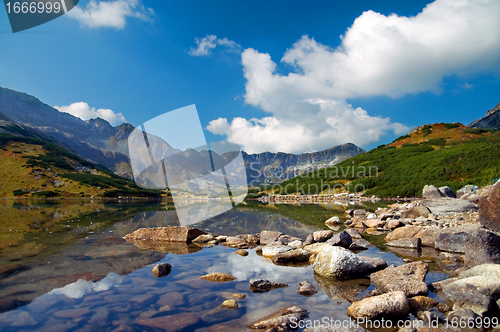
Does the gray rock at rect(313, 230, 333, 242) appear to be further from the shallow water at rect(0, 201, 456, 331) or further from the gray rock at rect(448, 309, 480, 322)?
the gray rock at rect(448, 309, 480, 322)

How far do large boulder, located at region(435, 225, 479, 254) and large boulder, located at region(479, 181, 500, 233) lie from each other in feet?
1.47

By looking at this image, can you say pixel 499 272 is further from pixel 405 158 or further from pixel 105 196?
pixel 105 196

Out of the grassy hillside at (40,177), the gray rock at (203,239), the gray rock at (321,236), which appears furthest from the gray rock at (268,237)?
the grassy hillside at (40,177)

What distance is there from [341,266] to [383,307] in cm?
262

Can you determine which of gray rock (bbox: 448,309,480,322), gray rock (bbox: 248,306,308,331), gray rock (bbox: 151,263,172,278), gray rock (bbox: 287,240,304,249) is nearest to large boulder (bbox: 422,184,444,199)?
gray rock (bbox: 287,240,304,249)

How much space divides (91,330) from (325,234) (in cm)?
1076

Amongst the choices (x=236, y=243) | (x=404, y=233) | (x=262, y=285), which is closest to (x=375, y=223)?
(x=404, y=233)

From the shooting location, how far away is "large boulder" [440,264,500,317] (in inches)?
189

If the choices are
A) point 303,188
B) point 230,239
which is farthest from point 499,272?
point 303,188

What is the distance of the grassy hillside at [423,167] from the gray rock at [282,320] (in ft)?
194

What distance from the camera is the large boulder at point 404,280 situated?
6.03 metres

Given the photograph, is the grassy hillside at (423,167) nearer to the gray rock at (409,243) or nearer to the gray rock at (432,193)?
the gray rock at (432,193)

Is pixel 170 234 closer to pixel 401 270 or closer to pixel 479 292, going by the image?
pixel 401 270

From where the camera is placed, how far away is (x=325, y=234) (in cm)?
1285
